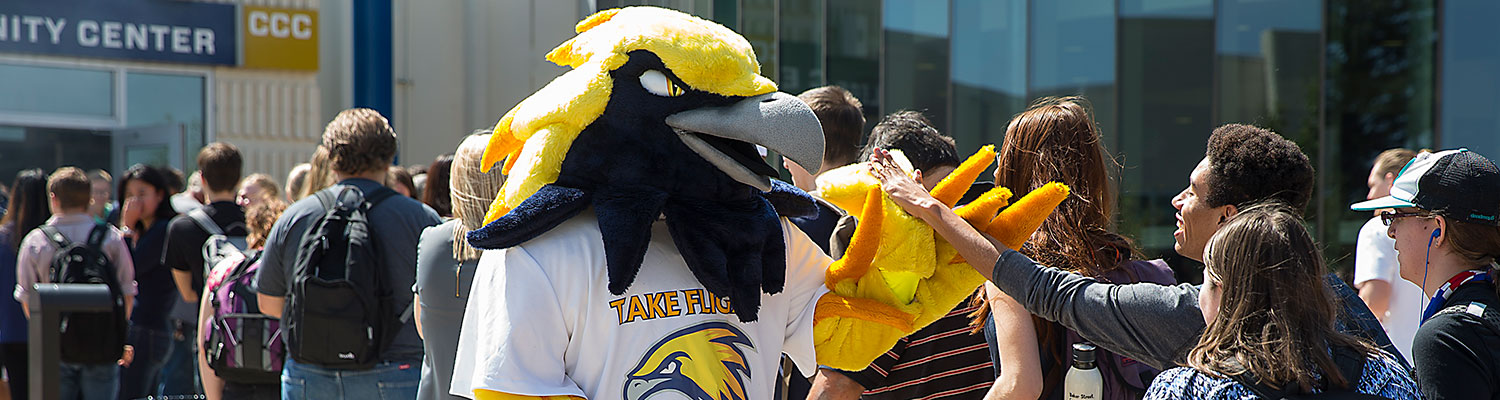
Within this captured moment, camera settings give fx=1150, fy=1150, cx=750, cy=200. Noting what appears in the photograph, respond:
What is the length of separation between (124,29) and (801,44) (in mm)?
7649

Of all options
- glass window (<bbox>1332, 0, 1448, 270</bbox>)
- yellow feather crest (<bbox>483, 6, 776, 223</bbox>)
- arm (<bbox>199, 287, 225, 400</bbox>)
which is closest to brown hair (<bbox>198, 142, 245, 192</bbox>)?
arm (<bbox>199, 287, 225, 400</bbox>)

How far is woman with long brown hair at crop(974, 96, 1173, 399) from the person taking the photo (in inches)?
99.6

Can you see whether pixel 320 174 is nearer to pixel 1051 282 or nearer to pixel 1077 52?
pixel 1051 282

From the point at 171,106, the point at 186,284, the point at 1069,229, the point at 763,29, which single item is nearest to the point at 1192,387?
the point at 1069,229

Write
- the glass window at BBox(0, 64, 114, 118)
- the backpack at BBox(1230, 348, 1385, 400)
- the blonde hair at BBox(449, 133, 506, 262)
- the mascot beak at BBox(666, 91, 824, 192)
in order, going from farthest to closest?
the glass window at BBox(0, 64, 114, 118), the blonde hair at BBox(449, 133, 506, 262), the mascot beak at BBox(666, 91, 824, 192), the backpack at BBox(1230, 348, 1385, 400)

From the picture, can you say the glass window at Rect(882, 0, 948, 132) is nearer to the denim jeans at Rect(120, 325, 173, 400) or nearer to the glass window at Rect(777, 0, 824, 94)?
the glass window at Rect(777, 0, 824, 94)

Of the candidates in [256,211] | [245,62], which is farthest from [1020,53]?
[245,62]

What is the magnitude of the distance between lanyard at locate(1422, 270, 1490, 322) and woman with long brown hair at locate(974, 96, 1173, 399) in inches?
22.2

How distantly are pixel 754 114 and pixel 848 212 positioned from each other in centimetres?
45

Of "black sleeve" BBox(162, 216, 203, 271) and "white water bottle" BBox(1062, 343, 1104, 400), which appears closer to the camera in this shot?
"white water bottle" BBox(1062, 343, 1104, 400)

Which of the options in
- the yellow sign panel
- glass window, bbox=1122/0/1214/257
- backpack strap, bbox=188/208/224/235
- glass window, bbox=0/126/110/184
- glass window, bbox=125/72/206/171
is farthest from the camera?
the yellow sign panel

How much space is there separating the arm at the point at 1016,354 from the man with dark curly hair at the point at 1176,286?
19 cm

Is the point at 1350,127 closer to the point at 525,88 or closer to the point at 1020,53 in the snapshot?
the point at 1020,53

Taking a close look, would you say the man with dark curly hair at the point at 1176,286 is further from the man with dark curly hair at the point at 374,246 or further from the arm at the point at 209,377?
the arm at the point at 209,377
